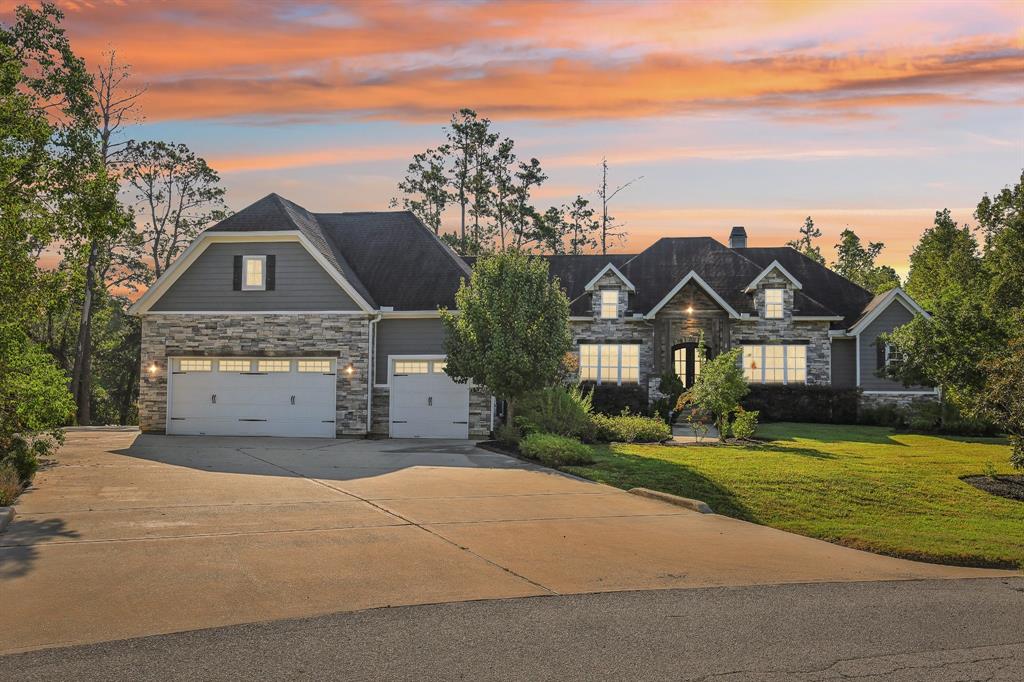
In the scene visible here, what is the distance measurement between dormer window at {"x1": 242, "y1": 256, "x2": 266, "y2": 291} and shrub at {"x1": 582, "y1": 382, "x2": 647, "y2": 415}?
1265 cm

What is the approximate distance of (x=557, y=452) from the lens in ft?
61.6

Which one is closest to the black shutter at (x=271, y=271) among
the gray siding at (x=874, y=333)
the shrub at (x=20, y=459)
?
the shrub at (x=20, y=459)

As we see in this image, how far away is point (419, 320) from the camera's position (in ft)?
86.6

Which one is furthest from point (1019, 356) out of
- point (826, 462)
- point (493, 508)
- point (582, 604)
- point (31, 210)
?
point (31, 210)

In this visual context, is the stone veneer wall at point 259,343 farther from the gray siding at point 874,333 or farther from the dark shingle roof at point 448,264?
the gray siding at point 874,333

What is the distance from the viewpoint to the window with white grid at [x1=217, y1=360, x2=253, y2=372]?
25938 millimetres

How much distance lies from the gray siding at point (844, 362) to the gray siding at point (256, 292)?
19592mm

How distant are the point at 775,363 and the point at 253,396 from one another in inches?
785

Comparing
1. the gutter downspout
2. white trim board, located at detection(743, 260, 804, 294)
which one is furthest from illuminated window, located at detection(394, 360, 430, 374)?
white trim board, located at detection(743, 260, 804, 294)

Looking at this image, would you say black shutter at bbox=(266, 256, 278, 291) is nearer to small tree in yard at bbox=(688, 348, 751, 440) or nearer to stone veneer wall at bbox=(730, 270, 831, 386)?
small tree in yard at bbox=(688, 348, 751, 440)

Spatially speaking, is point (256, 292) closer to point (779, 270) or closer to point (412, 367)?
point (412, 367)

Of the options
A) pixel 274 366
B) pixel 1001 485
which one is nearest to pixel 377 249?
pixel 274 366

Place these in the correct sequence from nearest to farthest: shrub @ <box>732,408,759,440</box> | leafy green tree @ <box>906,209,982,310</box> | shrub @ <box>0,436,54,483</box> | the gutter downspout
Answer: shrub @ <box>0,436,54,483</box> < shrub @ <box>732,408,759,440</box> < the gutter downspout < leafy green tree @ <box>906,209,982,310</box>

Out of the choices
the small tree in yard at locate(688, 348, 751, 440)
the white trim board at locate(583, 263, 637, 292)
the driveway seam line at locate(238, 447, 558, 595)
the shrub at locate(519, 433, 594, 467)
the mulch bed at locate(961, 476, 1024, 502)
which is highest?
the white trim board at locate(583, 263, 637, 292)
